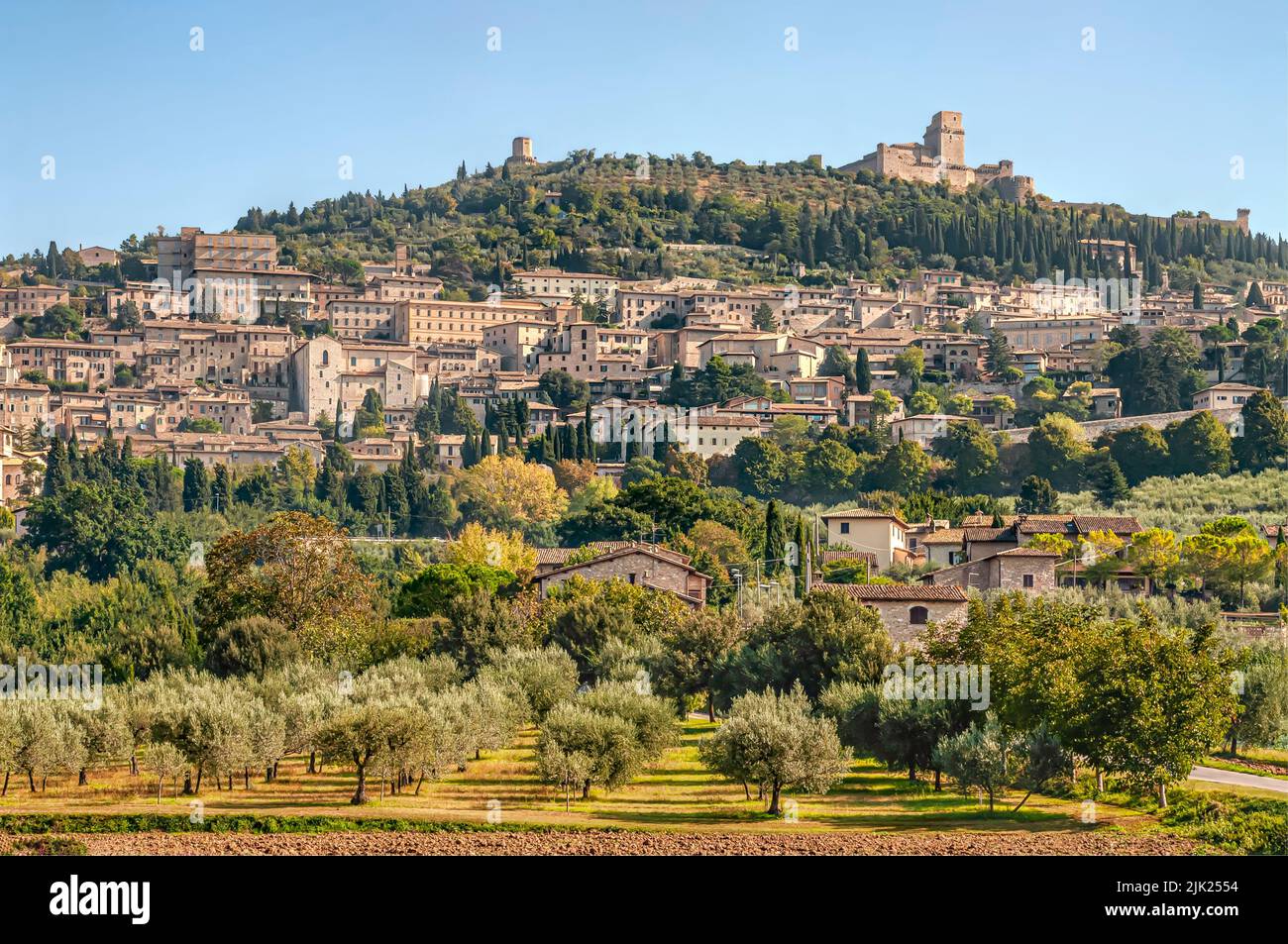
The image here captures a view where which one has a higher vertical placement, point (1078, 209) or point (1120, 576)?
point (1078, 209)

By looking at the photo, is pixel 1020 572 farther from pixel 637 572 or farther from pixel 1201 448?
pixel 1201 448

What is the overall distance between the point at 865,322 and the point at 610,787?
9962cm

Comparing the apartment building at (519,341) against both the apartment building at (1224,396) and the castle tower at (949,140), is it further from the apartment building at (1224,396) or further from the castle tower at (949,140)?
the castle tower at (949,140)

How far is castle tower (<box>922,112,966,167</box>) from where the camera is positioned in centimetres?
17825

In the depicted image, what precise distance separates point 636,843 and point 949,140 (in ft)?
516

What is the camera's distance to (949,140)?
17850 centimetres

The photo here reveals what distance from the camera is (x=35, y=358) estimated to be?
118250 millimetres

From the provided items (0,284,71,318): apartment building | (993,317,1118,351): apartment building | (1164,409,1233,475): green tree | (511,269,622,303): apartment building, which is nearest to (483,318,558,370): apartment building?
(511,269,622,303): apartment building

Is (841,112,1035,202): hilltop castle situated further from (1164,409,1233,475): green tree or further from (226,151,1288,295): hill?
(1164,409,1233,475): green tree

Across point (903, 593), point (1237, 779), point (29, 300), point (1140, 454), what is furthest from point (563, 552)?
point (29, 300)

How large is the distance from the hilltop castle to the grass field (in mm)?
142609
